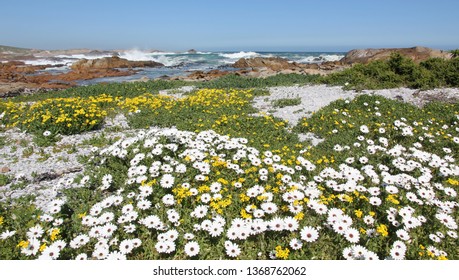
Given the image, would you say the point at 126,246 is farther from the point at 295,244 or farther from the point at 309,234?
the point at 309,234

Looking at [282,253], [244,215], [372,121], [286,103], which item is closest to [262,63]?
[286,103]

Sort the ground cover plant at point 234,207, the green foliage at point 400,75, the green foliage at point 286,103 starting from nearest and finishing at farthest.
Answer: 1. the ground cover plant at point 234,207
2. the green foliage at point 286,103
3. the green foliage at point 400,75

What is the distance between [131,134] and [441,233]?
8.32m

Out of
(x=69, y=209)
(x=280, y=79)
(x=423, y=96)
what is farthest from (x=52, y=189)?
(x=280, y=79)

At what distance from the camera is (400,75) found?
1733cm

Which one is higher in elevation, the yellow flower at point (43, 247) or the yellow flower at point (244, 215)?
the yellow flower at point (244, 215)

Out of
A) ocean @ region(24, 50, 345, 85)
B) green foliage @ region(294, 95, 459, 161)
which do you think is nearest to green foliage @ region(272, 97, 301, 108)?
green foliage @ region(294, 95, 459, 161)

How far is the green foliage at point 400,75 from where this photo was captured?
15.6 metres

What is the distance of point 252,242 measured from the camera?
4270mm

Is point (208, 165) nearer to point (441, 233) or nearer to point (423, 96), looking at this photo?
point (441, 233)

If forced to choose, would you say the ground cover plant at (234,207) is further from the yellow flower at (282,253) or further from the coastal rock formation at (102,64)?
the coastal rock formation at (102,64)

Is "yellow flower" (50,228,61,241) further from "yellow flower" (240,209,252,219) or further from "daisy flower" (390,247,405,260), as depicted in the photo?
"daisy flower" (390,247,405,260)

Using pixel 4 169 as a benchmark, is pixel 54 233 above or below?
above

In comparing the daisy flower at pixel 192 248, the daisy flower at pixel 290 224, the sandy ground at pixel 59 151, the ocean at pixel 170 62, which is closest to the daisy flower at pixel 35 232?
the sandy ground at pixel 59 151
